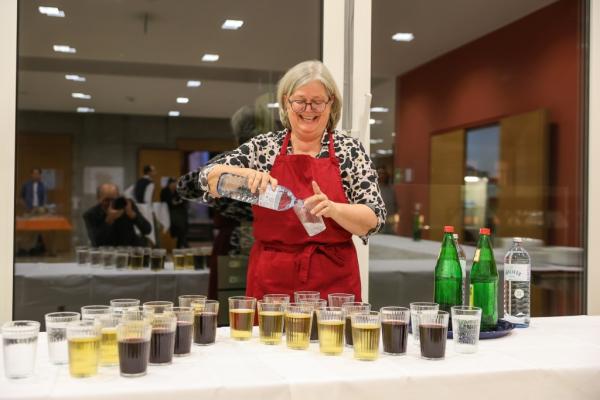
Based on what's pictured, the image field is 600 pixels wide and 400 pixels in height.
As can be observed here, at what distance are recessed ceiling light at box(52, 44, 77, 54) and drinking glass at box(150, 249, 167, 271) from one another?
1091 millimetres

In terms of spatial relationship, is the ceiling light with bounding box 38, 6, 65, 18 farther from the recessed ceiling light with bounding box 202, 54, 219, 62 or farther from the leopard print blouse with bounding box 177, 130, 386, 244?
the leopard print blouse with bounding box 177, 130, 386, 244

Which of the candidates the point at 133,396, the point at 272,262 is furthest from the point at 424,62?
the point at 133,396

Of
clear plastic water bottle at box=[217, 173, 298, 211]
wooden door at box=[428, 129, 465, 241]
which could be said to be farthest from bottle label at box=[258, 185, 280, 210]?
wooden door at box=[428, 129, 465, 241]

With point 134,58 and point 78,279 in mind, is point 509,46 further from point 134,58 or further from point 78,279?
point 78,279

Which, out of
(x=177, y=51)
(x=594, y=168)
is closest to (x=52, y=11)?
(x=177, y=51)

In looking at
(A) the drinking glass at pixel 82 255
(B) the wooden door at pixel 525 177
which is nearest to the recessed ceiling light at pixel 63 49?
(A) the drinking glass at pixel 82 255

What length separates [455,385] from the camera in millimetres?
1519

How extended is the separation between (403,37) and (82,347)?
270 cm

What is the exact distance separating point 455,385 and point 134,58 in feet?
7.81

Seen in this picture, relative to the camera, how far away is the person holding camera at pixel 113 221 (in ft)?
10.8

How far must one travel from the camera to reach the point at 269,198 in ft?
6.56

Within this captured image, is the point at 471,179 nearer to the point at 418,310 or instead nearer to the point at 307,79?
the point at 307,79

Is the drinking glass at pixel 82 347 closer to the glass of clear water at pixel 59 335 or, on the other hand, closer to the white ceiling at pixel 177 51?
the glass of clear water at pixel 59 335

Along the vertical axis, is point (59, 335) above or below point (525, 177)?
below
